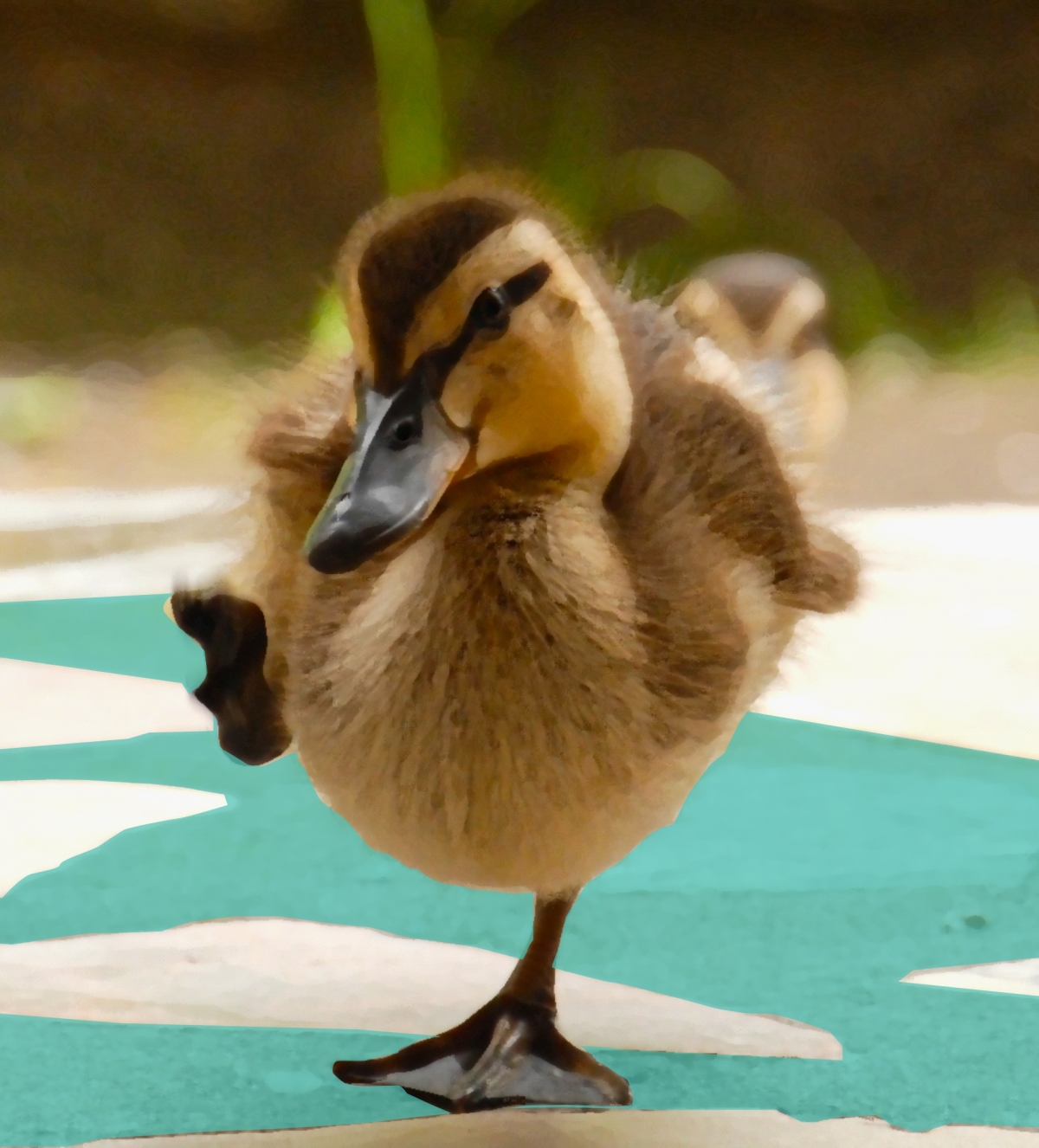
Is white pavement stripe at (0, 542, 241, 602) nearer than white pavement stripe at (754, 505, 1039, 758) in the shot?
No

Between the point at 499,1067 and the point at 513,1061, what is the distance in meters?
0.01

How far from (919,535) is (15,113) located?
260cm

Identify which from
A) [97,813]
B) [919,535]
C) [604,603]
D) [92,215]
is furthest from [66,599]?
[92,215]

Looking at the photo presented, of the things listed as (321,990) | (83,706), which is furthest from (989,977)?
(83,706)

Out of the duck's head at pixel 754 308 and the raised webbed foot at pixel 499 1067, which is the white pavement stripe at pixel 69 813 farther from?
the duck's head at pixel 754 308

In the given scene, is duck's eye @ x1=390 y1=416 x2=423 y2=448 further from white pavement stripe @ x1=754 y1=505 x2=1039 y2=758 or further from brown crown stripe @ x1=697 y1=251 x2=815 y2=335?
white pavement stripe @ x1=754 y1=505 x2=1039 y2=758

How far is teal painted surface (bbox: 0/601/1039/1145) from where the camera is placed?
780 millimetres

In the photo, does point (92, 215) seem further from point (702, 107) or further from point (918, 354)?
point (918, 354)

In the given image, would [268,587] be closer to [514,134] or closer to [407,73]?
[407,73]

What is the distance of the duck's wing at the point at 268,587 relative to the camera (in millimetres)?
692

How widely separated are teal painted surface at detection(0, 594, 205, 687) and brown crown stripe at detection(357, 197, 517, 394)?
1070mm

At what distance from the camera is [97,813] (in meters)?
1.21

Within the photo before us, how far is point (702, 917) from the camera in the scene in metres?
1.02

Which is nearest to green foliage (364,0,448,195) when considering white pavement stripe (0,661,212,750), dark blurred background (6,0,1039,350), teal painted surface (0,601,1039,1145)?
dark blurred background (6,0,1039,350)
